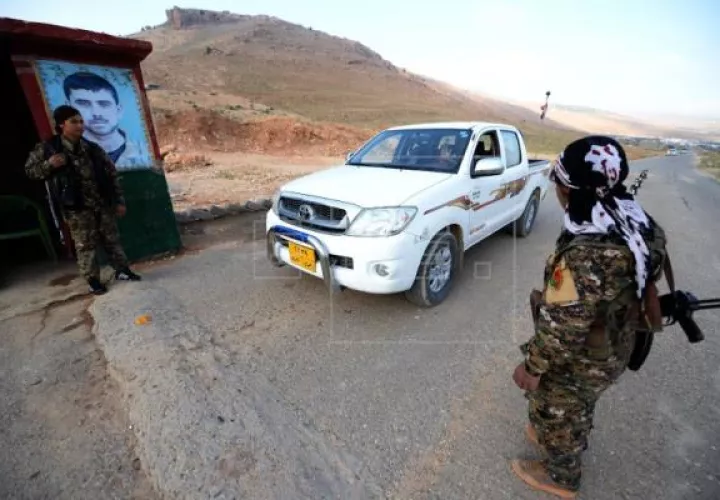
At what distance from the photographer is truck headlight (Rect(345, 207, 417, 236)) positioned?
299 centimetres

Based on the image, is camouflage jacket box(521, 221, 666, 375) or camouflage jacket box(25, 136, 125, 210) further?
camouflage jacket box(25, 136, 125, 210)

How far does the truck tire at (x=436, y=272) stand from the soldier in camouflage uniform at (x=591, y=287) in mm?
1582

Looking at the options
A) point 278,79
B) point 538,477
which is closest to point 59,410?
point 538,477

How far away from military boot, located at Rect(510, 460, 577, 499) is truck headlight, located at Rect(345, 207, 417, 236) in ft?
5.66

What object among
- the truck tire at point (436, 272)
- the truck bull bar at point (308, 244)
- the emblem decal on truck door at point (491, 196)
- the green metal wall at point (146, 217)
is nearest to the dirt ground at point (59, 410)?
the green metal wall at point (146, 217)

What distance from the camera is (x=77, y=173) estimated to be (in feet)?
11.3

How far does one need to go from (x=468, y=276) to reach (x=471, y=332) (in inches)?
46.8

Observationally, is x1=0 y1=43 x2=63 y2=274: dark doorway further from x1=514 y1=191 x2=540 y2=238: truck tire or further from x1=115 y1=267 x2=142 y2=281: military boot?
x1=514 y1=191 x2=540 y2=238: truck tire

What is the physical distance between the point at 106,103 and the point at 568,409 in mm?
4974

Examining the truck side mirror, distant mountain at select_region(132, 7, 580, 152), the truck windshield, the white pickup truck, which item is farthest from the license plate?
distant mountain at select_region(132, 7, 580, 152)

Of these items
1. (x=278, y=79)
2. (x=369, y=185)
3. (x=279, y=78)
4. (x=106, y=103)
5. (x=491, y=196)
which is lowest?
(x=491, y=196)

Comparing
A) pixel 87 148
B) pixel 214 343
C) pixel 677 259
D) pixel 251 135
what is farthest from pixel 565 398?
pixel 251 135

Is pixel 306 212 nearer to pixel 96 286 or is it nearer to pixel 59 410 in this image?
pixel 59 410

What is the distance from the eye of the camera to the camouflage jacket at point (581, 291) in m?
1.41
